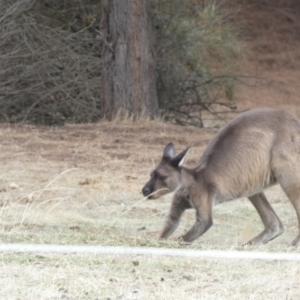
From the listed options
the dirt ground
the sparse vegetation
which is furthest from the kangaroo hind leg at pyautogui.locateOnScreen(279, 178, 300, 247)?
the sparse vegetation

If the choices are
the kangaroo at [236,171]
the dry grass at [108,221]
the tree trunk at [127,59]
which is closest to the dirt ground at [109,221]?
the dry grass at [108,221]

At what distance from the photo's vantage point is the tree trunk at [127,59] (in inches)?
579

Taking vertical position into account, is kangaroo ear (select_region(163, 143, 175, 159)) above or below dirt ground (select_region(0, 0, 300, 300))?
above

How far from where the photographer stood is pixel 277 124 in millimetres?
8188

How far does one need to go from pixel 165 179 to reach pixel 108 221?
4.09 ft

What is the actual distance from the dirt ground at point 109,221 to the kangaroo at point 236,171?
270 millimetres

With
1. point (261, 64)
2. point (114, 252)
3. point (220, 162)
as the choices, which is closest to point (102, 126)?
point (220, 162)

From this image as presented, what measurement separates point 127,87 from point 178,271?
938 centimetres

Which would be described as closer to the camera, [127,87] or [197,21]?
[127,87]

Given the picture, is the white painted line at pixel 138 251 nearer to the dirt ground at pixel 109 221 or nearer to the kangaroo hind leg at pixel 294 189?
the dirt ground at pixel 109 221

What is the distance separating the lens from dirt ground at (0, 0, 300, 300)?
524 centimetres

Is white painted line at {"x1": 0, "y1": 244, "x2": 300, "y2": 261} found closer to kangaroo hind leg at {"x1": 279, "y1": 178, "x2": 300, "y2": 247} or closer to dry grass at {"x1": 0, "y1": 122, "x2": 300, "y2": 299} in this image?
dry grass at {"x1": 0, "y1": 122, "x2": 300, "y2": 299}

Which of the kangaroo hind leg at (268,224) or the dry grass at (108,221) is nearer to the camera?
the dry grass at (108,221)

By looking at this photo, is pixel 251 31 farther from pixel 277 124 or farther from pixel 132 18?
pixel 277 124
